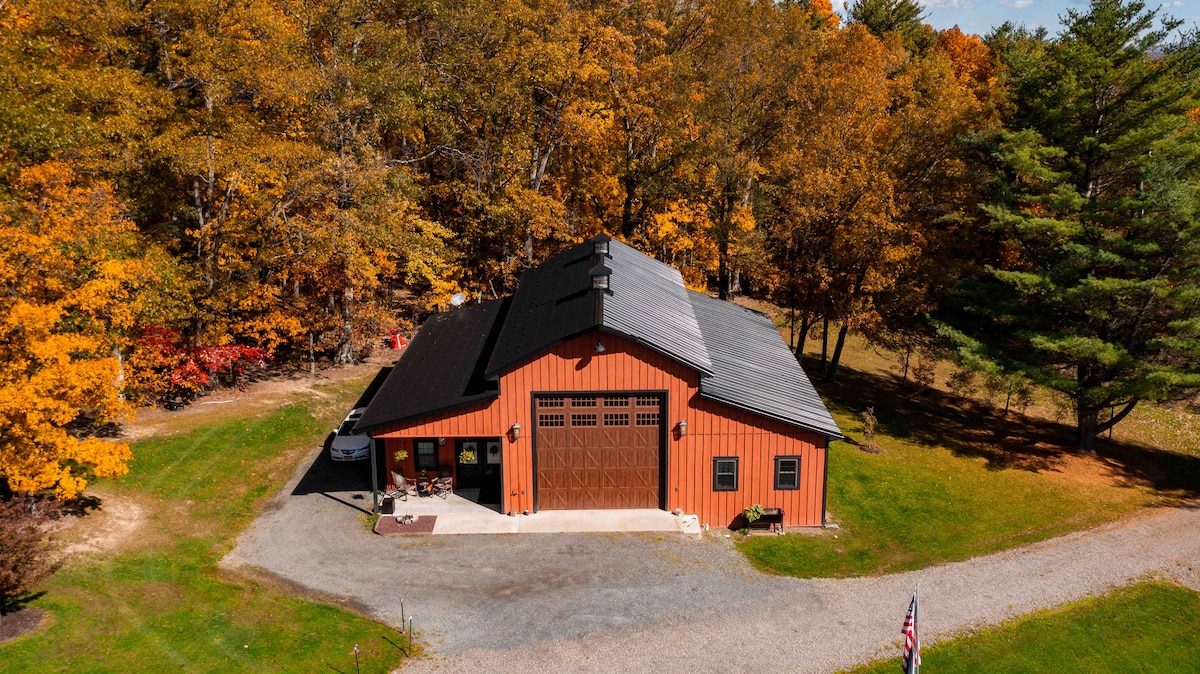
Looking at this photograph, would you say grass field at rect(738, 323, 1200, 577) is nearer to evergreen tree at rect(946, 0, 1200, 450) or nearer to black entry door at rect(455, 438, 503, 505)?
evergreen tree at rect(946, 0, 1200, 450)

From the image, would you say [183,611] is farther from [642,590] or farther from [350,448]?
[642,590]

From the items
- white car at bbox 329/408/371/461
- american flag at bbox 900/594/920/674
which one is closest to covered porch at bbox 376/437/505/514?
white car at bbox 329/408/371/461

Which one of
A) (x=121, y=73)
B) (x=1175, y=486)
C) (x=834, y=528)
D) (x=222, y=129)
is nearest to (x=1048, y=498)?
(x=1175, y=486)

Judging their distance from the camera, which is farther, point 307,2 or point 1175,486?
point 307,2

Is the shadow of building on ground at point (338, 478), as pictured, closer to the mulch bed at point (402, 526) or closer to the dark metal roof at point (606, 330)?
the mulch bed at point (402, 526)

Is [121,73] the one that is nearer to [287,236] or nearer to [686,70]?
[287,236]

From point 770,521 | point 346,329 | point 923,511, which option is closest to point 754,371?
point 770,521
